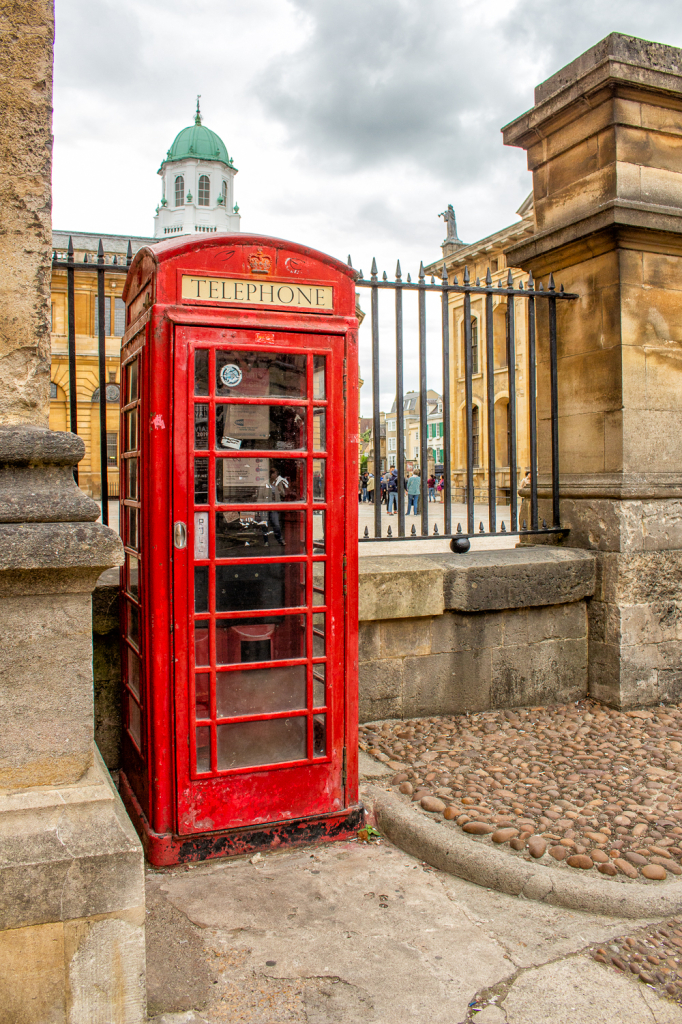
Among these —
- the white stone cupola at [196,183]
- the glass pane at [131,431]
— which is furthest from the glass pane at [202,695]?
the white stone cupola at [196,183]

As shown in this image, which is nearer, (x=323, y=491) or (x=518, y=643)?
(x=323, y=491)

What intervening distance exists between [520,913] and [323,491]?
71.1 inches

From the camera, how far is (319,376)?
3.19m

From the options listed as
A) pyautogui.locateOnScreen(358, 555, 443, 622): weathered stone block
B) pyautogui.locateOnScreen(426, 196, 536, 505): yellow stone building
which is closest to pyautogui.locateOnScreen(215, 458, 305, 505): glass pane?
pyautogui.locateOnScreen(358, 555, 443, 622): weathered stone block

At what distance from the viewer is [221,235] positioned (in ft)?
9.98

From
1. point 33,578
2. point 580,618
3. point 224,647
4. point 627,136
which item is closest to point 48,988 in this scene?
point 33,578

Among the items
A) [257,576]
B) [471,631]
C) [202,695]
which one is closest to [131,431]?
[257,576]

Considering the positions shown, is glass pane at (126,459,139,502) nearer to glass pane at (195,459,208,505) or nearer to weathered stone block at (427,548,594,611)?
glass pane at (195,459,208,505)

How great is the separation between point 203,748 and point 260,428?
53.4 inches

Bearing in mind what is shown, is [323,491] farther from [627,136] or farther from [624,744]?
[627,136]

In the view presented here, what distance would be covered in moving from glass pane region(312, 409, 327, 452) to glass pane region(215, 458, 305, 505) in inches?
4.1

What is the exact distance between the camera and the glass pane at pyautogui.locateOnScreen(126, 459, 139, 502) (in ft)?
11.1

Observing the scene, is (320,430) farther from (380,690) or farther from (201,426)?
(380,690)

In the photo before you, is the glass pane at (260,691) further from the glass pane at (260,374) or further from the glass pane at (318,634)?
the glass pane at (260,374)
